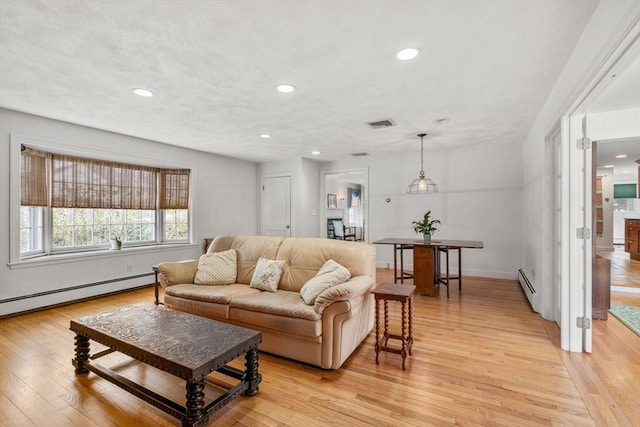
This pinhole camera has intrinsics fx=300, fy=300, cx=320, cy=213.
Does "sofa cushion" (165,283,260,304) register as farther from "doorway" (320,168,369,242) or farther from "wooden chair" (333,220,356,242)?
"wooden chair" (333,220,356,242)

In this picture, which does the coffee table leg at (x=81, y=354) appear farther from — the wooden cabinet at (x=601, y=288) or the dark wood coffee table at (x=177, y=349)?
the wooden cabinet at (x=601, y=288)

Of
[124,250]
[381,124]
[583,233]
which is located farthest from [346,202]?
[583,233]

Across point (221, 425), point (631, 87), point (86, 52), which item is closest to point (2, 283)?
point (86, 52)

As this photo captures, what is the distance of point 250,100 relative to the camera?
3.20 m

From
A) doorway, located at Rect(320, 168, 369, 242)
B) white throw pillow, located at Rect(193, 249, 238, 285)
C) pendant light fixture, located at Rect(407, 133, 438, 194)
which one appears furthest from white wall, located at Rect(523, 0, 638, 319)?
doorway, located at Rect(320, 168, 369, 242)

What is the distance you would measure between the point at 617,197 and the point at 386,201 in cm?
926

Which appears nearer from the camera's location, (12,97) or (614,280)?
(12,97)

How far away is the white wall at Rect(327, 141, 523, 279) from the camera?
5.26 m

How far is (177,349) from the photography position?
1.79 metres

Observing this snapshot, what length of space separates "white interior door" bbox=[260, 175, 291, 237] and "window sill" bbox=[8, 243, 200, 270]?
193cm

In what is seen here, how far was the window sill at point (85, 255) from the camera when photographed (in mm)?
3674

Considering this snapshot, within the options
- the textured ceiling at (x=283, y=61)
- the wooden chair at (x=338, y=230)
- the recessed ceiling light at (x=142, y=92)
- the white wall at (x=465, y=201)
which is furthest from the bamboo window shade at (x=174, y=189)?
the wooden chair at (x=338, y=230)

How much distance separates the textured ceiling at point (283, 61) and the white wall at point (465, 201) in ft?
4.73

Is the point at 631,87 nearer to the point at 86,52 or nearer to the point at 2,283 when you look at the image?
the point at 86,52
